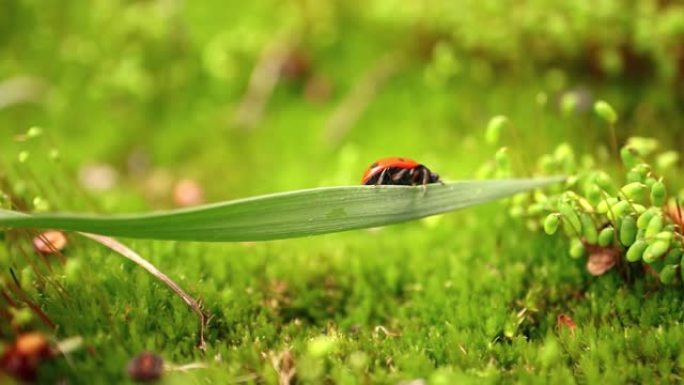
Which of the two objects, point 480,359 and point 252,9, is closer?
point 480,359

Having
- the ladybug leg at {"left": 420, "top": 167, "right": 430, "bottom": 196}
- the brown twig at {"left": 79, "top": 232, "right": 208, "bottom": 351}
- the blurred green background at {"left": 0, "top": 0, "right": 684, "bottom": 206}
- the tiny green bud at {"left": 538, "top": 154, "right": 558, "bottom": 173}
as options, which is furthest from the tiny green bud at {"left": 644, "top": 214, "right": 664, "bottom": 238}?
the brown twig at {"left": 79, "top": 232, "right": 208, "bottom": 351}

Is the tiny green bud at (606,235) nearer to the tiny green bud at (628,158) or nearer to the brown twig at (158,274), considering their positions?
the tiny green bud at (628,158)

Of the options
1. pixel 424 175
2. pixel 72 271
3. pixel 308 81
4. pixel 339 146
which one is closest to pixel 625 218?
pixel 424 175

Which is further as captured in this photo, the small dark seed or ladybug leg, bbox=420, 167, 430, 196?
Answer: ladybug leg, bbox=420, 167, 430, 196

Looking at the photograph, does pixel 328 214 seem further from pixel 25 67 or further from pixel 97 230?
pixel 25 67

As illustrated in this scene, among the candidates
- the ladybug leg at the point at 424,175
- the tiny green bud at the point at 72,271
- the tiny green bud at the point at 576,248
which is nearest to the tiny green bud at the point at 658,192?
the tiny green bud at the point at 576,248

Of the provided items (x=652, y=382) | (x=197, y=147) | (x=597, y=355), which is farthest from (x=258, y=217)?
(x=197, y=147)

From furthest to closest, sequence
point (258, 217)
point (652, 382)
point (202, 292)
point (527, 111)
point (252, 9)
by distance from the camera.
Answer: point (252, 9), point (527, 111), point (202, 292), point (258, 217), point (652, 382)

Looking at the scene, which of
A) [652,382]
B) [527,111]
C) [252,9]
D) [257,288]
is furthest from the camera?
[252,9]

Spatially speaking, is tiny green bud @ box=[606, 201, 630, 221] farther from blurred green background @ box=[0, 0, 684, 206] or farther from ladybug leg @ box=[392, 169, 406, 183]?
blurred green background @ box=[0, 0, 684, 206]
